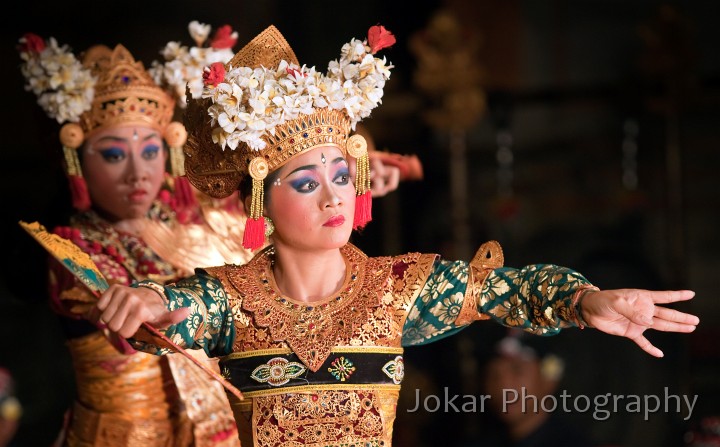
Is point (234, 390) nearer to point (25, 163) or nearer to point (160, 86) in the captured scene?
point (160, 86)

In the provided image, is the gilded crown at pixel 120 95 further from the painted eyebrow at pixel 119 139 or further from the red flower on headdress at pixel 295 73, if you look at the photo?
the red flower on headdress at pixel 295 73

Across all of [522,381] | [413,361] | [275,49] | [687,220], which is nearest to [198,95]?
[275,49]

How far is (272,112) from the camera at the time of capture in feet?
8.80

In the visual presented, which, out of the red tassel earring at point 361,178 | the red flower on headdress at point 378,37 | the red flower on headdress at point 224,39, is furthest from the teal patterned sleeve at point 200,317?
the red flower on headdress at point 224,39

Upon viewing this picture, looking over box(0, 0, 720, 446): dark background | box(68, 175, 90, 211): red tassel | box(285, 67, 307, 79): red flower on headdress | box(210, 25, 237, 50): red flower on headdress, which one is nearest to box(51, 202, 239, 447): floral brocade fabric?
box(68, 175, 90, 211): red tassel

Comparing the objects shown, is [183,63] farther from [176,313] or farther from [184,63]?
[176,313]

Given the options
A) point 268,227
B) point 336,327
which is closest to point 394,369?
point 336,327

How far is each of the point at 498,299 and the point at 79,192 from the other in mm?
1317

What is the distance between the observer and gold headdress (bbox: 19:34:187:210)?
352 centimetres

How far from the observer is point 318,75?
271 cm

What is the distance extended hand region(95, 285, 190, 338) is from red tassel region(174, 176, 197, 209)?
3.62 ft

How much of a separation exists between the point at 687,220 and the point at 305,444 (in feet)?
12.3

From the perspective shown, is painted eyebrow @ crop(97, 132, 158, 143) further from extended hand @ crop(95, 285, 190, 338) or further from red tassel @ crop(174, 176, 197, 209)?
extended hand @ crop(95, 285, 190, 338)

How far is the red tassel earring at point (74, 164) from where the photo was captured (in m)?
3.53
